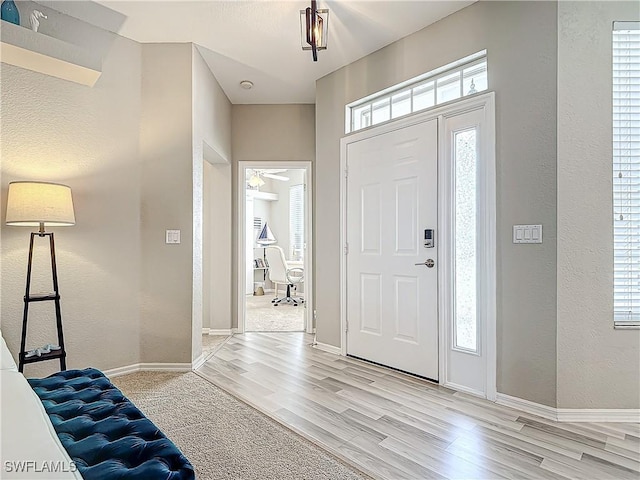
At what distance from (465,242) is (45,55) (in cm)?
329

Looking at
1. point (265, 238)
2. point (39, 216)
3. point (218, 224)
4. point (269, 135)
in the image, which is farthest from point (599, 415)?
point (265, 238)

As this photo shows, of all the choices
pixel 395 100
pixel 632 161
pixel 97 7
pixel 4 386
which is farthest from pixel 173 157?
pixel 632 161

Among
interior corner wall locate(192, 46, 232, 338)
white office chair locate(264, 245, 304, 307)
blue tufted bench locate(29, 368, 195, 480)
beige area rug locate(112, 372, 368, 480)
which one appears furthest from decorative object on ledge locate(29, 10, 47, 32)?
white office chair locate(264, 245, 304, 307)

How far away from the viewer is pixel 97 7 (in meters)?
2.82

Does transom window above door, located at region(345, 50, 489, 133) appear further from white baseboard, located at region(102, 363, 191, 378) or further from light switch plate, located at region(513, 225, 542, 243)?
white baseboard, located at region(102, 363, 191, 378)

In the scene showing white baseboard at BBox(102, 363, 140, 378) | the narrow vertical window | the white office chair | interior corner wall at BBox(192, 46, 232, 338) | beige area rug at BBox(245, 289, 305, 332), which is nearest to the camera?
the narrow vertical window

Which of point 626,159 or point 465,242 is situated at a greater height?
point 626,159

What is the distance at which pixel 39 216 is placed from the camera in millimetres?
2436

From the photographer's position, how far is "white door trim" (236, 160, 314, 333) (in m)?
4.71

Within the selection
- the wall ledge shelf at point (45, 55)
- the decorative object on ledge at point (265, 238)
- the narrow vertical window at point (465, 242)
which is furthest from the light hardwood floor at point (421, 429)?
the decorative object on ledge at point (265, 238)

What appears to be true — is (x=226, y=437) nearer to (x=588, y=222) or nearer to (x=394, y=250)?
(x=394, y=250)

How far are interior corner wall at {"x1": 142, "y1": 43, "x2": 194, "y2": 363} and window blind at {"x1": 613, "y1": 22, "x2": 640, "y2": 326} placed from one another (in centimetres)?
325

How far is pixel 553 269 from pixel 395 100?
1.98 m

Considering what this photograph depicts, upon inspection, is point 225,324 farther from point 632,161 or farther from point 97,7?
point 632,161
